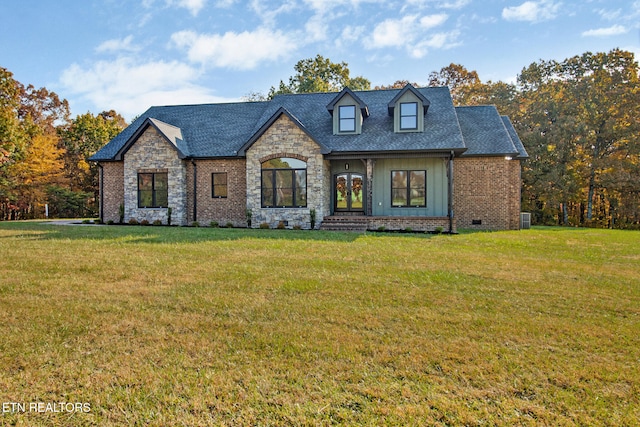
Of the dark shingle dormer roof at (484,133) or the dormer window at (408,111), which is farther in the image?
the dormer window at (408,111)

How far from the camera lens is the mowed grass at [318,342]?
2.79m

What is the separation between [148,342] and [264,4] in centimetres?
1190

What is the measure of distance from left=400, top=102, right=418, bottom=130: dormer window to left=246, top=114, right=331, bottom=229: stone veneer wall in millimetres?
4012

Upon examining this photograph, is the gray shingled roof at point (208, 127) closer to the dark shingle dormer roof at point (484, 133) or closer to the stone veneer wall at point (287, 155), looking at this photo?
the stone veneer wall at point (287, 155)

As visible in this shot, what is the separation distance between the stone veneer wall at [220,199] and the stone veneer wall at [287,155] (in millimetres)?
1181

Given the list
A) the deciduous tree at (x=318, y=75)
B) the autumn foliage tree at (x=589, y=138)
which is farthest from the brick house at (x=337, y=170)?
the deciduous tree at (x=318, y=75)

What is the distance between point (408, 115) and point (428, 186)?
3.30 metres

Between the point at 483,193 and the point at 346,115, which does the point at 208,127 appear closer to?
the point at 346,115

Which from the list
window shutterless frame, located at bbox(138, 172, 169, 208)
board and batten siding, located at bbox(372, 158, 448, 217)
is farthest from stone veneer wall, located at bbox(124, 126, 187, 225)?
board and batten siding, located at bbox(372, 158, 448, 217)

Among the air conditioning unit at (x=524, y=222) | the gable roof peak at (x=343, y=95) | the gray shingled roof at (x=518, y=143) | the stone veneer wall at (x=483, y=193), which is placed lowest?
the air conditioning unit at (x=524, y=222)

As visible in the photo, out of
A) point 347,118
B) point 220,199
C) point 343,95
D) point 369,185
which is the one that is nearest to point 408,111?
point 347,118

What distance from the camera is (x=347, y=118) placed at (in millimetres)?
17953

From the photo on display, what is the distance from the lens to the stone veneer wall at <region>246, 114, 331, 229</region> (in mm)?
16656

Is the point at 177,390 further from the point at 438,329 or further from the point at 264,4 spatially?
the point at 264,4
